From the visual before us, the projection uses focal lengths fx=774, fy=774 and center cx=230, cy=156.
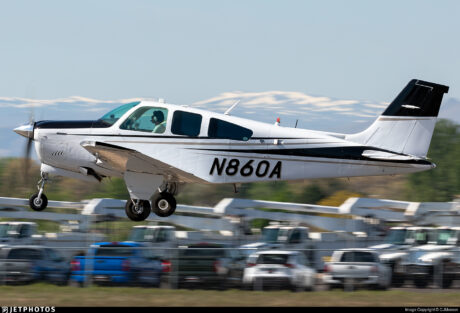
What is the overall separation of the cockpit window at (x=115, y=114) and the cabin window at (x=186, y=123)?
3.48ft

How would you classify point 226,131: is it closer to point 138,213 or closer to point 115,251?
point 138,213

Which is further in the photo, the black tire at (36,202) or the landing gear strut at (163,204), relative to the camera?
the black tire at (36,202)

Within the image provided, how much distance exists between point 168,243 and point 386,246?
22.7 ft

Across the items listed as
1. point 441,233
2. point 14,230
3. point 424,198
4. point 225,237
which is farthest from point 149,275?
point 424,198

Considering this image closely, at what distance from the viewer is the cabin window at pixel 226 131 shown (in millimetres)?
17703

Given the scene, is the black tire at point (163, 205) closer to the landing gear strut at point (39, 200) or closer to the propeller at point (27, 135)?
the landing gear strut at point (39, 200)

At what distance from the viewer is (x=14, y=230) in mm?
22859

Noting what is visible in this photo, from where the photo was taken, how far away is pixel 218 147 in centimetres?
1784

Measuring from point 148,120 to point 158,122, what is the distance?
0.80ft

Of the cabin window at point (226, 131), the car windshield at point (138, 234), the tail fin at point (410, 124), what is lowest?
the car windshield at point (138, 234)

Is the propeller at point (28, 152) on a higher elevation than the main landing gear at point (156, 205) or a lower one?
higher

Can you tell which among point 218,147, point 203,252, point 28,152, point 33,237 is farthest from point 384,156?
point 33,237

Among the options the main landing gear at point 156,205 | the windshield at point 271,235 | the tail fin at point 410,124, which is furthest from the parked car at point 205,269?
the windshield at point 271,235

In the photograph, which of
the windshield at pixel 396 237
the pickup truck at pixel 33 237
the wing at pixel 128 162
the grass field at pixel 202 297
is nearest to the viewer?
the grass field at pixel 202 297
